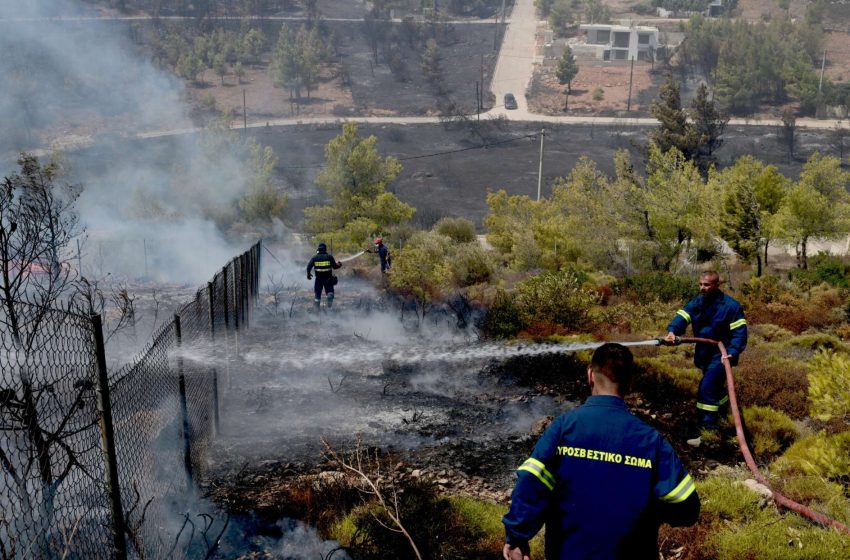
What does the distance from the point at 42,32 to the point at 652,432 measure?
74855 millimetres

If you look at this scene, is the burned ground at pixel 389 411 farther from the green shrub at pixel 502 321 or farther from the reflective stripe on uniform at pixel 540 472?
the reflective stripe on uniform at pixel 540 472

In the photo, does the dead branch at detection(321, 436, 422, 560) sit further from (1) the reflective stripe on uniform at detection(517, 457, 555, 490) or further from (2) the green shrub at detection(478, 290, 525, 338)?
(2) the green shrub at detection(478, 290, 525, 338)

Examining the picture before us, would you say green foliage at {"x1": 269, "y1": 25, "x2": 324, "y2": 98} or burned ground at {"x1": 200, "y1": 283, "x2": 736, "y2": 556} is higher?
green foliage at {"x1": 269, "y1": 25, "x2": 324, "y2": 98}

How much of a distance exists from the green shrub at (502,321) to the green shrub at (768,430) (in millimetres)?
4117

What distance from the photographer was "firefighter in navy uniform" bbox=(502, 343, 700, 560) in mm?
3014

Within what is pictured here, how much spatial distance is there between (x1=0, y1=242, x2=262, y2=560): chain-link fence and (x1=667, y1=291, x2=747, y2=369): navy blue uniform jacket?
438 cm

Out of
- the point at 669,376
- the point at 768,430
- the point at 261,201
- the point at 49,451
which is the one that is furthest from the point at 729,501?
the point at 261,201

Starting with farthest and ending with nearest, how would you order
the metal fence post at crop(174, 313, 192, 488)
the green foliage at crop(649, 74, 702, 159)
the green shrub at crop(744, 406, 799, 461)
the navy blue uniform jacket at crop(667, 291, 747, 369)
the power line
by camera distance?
the power line → the green foliage at crop(649, 74, 702, 159) → the green shrub at crop(744, 406, 799, 461) → the navy blue uniform jacket at crop(667, 291, 747, 369) → the metal fence post at crop(174, 313, 192, 488)

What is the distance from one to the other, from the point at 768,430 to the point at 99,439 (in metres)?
6.11

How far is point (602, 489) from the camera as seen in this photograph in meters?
3.03

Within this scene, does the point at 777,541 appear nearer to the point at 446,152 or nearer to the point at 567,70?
the point at 446,152

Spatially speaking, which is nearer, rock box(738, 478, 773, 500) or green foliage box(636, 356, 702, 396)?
rock box(738, 478, 773, 500)

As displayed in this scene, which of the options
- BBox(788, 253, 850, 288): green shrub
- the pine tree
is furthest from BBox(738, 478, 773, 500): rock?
the pine tree

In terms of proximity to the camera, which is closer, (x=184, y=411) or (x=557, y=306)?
(x=184, y=411)
